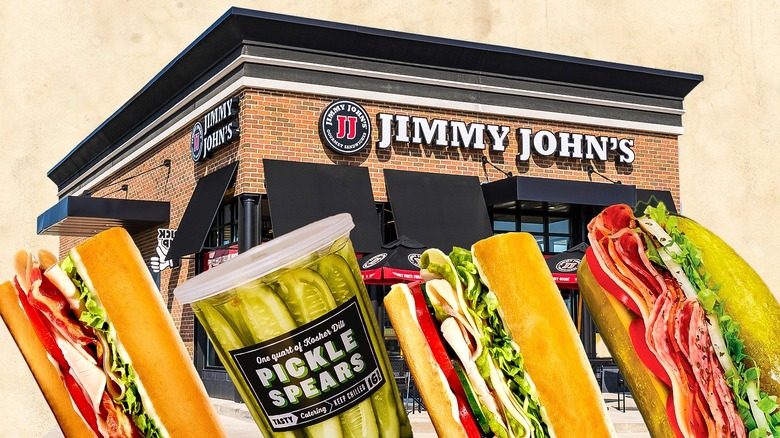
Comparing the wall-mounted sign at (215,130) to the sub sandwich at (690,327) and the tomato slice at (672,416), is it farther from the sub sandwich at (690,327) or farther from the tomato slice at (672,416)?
the tomato slice at (672,416)

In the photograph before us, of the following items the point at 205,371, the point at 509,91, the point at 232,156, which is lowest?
the point at 205,371

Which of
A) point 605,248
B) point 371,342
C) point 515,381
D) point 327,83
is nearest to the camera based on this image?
point 371,342

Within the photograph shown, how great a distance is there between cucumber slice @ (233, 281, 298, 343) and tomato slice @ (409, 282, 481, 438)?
76cm

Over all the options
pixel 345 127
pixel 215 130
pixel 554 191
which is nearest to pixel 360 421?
pixel 345 127

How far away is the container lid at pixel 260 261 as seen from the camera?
280cm

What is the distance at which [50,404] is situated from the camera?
3.75 meters

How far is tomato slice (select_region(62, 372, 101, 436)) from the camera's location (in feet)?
11.6

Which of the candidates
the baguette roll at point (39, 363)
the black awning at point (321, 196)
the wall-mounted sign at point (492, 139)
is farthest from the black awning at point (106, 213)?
the baguette roll at point (39, 363)

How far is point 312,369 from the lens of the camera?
2912 mm

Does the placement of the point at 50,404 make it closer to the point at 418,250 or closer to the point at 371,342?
the point at 371,342

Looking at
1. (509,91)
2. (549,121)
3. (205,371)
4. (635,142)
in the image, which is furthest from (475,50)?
(205,371)

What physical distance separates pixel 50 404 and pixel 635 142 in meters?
18.7

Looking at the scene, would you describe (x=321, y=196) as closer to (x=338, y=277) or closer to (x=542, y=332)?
(x=542, y=332)

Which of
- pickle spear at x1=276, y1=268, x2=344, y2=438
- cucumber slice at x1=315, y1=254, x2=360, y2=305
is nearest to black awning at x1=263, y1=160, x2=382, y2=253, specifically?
cucumber slice at x1=315, y1=254, x2=360, y2=305
